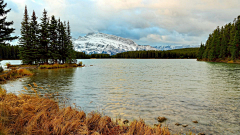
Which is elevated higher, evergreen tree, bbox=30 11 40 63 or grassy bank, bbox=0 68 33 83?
evergreen tree, bbox=30 11 40 63

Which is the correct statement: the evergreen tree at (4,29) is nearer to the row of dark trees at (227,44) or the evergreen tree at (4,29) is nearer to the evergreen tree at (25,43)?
the evergreen tree at (25,43)

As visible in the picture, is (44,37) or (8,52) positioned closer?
(44,37)

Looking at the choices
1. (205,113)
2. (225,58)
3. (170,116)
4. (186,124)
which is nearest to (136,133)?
(186,124)

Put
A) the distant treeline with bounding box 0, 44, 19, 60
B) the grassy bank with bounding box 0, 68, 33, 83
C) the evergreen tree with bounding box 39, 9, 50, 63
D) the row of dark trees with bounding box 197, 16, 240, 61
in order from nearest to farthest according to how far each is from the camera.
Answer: the grassy bank with bounding box 0, 68, 33, 83 < the evergreen tree with bounding box 39, 9, 50, 63 < the row of dark trees with bounding box 197, 16, 240, 61 < the distant treeline with bounding box 0, 44, 19, 60

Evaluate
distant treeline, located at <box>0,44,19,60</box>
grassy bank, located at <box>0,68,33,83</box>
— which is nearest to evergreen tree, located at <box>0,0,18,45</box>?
grassy bank, located at <box>0,68,33,83</box>

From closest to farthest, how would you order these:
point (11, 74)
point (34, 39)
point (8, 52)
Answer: point (11, 74) → point (34, 39) → point (8, 52)

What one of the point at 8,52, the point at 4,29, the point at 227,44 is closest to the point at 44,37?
the point at 4,29

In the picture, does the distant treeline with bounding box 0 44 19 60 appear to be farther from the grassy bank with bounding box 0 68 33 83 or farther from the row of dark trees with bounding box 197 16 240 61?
the row of dark trees with bounding box 197 16 240 61

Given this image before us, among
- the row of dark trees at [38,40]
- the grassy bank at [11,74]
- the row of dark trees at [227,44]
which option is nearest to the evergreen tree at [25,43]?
the row of dark trees at [38,40]

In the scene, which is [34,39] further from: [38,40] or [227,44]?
[227,44]

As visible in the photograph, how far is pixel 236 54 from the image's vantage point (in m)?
80.8

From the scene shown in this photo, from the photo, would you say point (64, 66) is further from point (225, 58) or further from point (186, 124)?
point (225, 58)

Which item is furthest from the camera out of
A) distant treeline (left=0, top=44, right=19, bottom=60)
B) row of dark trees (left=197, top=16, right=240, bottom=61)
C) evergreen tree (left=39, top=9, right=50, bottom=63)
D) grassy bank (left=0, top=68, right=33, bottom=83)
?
distant treeline (left=0, top=44, right=19, bottom=60)

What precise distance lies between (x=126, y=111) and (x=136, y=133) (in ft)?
16.2
